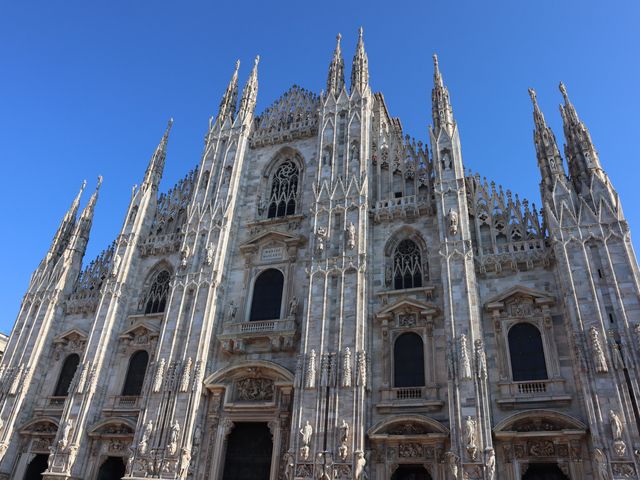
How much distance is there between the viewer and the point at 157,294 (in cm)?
2409

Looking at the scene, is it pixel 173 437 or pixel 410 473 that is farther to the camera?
pixel 173 437

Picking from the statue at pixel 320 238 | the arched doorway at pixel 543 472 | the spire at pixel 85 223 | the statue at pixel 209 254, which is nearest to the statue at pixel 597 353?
the arched doorway at pixel 543 472

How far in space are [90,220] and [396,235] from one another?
59.3ft

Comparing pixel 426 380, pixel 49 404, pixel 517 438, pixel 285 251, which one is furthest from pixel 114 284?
pixel 517 438

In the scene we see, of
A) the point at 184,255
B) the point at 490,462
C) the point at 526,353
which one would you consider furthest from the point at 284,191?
the point at 490,462

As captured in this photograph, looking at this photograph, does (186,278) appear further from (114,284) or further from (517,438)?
(517,438)

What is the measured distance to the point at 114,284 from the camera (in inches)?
934

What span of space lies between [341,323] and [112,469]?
1167 centimetres

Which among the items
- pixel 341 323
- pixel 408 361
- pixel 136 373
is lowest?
pixel 408 361

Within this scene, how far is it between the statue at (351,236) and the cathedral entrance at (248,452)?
7587 millimetres

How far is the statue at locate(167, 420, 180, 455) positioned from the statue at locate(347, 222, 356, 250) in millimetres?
9463

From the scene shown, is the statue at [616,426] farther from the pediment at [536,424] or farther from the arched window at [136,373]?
the arched window at [136,373]

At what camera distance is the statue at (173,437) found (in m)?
17.9

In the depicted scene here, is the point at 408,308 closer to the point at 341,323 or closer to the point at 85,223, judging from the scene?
the point at 341,323
